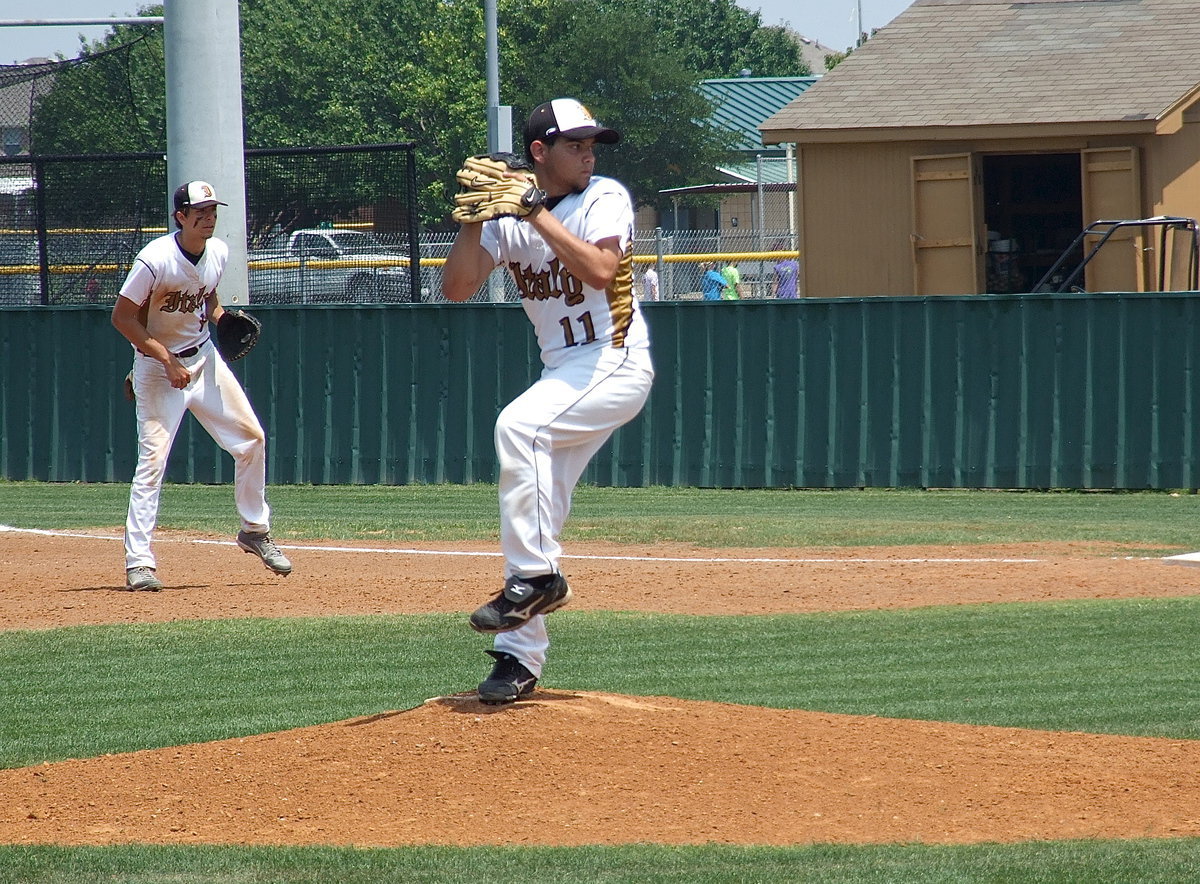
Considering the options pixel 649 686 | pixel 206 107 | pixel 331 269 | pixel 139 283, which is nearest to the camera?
pixel 649 686

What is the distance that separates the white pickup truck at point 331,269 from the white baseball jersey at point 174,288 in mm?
7791

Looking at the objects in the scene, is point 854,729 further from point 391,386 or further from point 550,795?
point 391,386

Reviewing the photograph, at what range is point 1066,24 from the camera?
79.4ft

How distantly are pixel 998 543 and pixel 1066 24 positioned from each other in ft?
47.4

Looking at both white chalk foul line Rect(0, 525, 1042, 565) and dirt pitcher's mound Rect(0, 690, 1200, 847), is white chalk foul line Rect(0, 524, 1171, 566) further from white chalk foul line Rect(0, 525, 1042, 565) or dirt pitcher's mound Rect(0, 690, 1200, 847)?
dirt pitcher's mound Rect(0, 690, 1200, 847)

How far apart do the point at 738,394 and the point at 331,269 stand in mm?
4517

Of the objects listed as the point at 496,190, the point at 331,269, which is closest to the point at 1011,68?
the point at 331,269

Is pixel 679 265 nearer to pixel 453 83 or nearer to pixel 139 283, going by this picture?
pixel 139 283

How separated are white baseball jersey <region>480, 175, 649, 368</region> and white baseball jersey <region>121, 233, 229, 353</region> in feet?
13.1

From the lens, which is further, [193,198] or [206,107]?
[206,107]

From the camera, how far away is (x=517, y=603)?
17.3ft

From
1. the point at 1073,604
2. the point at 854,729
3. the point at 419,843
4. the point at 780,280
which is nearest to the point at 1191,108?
the point at 780,280

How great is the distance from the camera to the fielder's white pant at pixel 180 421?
30.6 feet

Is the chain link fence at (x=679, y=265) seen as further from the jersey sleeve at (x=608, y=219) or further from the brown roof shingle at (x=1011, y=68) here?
the jersey sleeve at (x=608, y=219)
